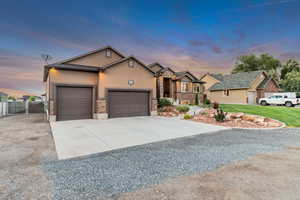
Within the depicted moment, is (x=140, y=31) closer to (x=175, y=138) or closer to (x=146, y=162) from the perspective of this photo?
(x=175, y=138)

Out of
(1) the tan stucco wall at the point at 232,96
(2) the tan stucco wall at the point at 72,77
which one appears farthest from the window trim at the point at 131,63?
(1) the tan stucco wall at the point at 232,96

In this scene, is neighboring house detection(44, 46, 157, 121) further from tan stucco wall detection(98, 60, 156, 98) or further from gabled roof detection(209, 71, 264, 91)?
gabled roof detection(209, 71, 264, 91)

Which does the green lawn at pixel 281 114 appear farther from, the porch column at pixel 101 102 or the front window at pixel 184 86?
the porch column at pixel 101 102

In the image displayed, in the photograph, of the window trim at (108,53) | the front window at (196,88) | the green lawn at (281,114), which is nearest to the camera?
the green lawn at (281,114)

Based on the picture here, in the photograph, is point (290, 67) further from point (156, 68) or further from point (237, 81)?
point (156, 68)

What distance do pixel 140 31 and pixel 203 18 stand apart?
678 cm

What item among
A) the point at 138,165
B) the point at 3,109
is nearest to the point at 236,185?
the point at 138,165

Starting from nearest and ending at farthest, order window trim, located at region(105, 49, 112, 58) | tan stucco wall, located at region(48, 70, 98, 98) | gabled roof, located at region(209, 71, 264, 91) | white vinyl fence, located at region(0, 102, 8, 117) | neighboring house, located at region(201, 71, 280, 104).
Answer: tan stucco wall, located at region(48, 70, 98, 98)
white vinyl fence, located at region(0, 102, 8, 117)
window trim, located at region(105, 49, 112, 58)
neighboring house, located at region(201, 71, 280, 104)
gabled roof, located at region(209, 71, 264, 91)

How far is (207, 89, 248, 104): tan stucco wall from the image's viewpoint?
22.3 meters

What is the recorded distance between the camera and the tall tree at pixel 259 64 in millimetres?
39272

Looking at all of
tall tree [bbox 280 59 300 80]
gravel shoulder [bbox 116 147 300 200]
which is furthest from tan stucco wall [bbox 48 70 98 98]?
tall tree [bbox 280 59 300 80]

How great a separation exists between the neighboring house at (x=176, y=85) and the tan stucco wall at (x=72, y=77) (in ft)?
31.8

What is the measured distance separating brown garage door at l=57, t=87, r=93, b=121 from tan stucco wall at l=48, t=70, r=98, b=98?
46cm

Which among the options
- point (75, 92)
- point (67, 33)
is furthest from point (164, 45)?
point (75, 92)
